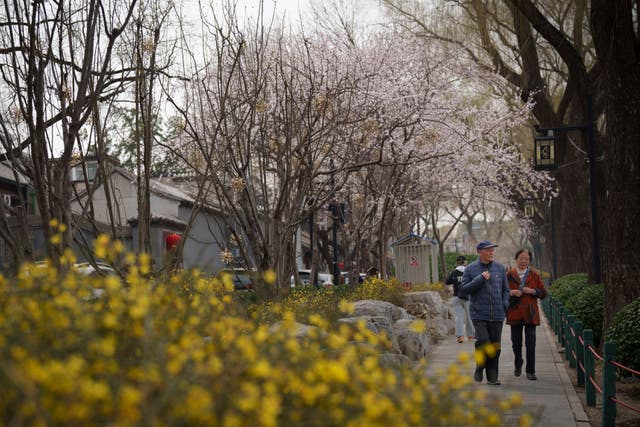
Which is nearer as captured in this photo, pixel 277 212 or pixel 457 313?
pixel 277 212

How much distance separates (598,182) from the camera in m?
19.9

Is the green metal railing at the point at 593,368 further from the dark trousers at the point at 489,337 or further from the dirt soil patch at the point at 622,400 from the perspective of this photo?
the dark trousers at the point at 489,337

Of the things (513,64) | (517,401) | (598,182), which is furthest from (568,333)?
(513,64)

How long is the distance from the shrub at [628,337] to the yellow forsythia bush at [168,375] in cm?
581

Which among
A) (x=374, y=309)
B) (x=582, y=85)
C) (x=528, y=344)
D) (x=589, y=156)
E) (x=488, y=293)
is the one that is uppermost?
(x=582, y=85)

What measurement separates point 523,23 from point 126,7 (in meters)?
13.6

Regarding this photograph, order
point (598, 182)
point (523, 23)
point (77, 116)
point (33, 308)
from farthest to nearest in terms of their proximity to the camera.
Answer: point (523, 23)
point (598, 182)
point (77, 116)
point (33, 308)

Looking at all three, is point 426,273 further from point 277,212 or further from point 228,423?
point 228,423

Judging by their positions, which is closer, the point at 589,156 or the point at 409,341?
the point at 409,341

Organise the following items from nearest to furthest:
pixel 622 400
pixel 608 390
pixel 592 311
→ pixel 608 390 → pixel 622 400 → pixel 592 311

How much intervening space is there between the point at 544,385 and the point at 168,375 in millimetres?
8911

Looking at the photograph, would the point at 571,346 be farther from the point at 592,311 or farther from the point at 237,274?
the point at 237,274

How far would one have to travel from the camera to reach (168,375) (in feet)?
10.6

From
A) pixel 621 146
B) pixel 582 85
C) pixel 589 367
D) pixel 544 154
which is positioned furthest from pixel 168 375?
pixel 544 154
